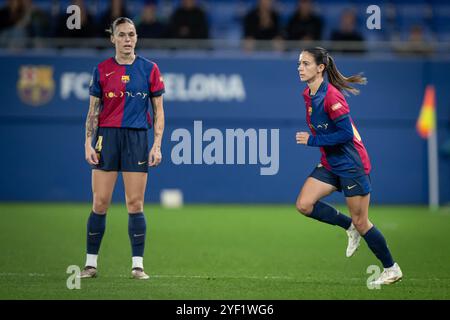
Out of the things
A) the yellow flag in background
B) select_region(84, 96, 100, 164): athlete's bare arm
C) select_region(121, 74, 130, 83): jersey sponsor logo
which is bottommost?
select_region(84, 96, 100, 164): athlete's bare arm

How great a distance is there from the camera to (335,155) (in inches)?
325

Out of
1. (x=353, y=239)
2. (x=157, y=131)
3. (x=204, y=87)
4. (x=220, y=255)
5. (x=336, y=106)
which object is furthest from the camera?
(x=204, y=87)

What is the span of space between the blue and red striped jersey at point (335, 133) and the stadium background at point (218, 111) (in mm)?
8957

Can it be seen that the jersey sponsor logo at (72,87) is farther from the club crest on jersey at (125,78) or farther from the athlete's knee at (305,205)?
the athlete's knee at (305,205)

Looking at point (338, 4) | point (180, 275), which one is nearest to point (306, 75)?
point (180, 275)

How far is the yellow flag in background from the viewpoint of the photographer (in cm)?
1770

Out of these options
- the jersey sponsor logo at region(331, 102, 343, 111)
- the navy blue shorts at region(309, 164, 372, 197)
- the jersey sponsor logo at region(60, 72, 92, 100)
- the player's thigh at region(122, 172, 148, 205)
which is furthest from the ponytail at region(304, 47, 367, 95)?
the jersey sponsor logo at region(60, 72, 92, 100)

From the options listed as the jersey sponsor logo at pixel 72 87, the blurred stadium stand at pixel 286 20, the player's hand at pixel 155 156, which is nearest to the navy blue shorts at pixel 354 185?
the player's hand at pixel 155 156

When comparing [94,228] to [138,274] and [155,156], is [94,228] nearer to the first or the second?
[138,274]

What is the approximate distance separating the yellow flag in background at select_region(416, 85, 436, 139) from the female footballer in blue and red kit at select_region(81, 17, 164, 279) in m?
10.2

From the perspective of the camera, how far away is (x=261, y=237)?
12.9 metres

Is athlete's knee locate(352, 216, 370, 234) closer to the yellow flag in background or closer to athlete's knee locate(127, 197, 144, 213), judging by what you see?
athlete's knee locate(127, 197, 144, 213)

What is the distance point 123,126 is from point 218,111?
31.8 ft

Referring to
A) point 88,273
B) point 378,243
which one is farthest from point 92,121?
point 378,243
